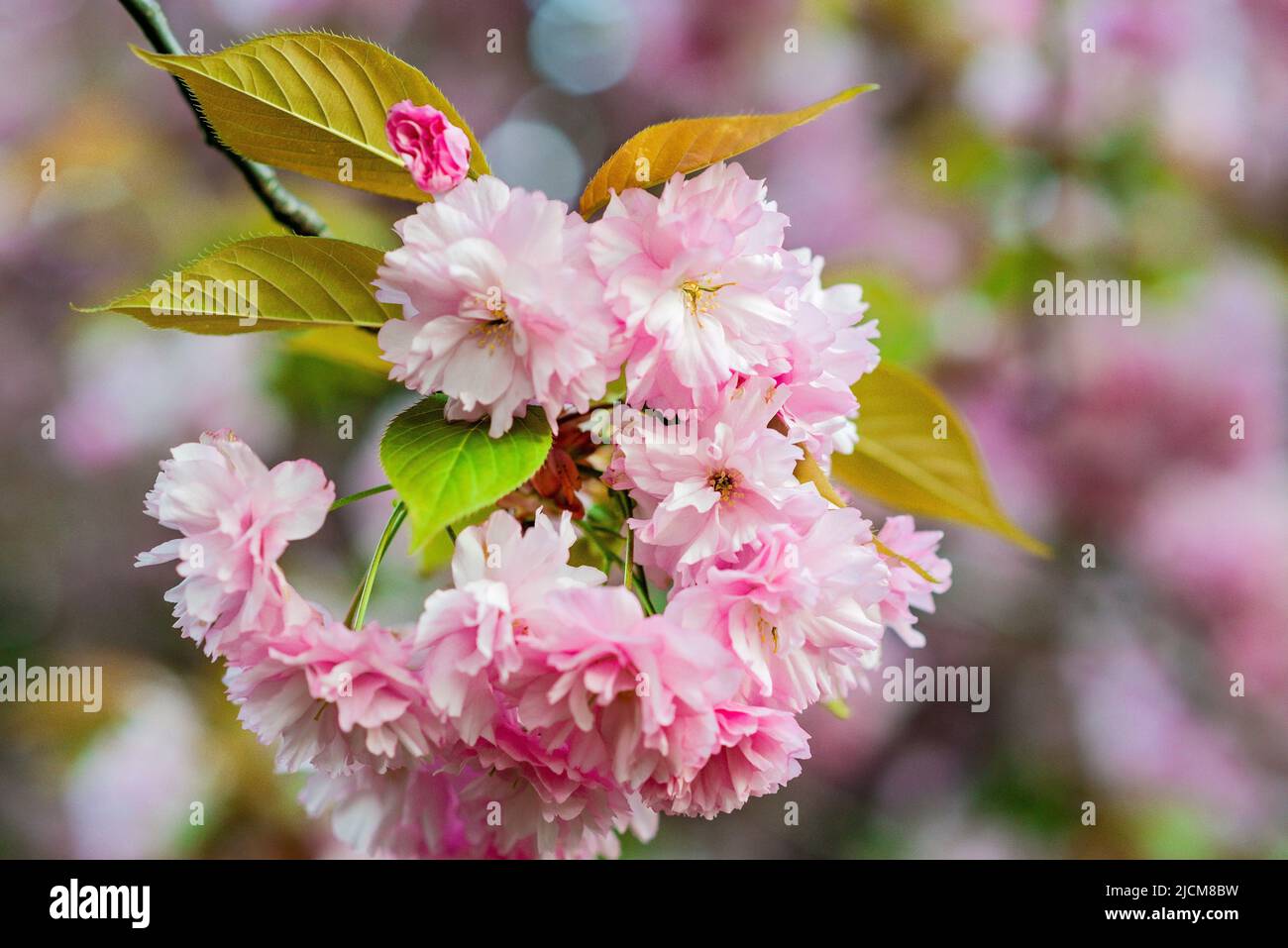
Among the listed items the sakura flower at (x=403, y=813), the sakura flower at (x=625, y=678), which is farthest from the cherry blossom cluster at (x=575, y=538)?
the sakura flower at (x=403, y=813)

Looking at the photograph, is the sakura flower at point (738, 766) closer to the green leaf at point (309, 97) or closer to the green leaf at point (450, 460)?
the green leaf at point (450, 460)

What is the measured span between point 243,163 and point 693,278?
297 millimetres

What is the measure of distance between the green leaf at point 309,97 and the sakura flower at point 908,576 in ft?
0.97

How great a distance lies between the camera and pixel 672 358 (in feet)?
1.34

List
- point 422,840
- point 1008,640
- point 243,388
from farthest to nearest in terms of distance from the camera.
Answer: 1. point 1008,640
2. point 243,388
3. point 422,840

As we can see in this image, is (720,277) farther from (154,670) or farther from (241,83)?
(154,670)

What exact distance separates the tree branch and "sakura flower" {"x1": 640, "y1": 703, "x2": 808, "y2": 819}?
1.06 feet

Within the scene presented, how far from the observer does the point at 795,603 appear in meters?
0.40

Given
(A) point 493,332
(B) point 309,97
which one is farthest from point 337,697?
(B) point 309,97

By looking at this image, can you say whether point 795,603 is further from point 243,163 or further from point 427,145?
point 243,163

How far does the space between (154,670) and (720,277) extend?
147cm

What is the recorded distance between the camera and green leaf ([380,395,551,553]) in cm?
37
